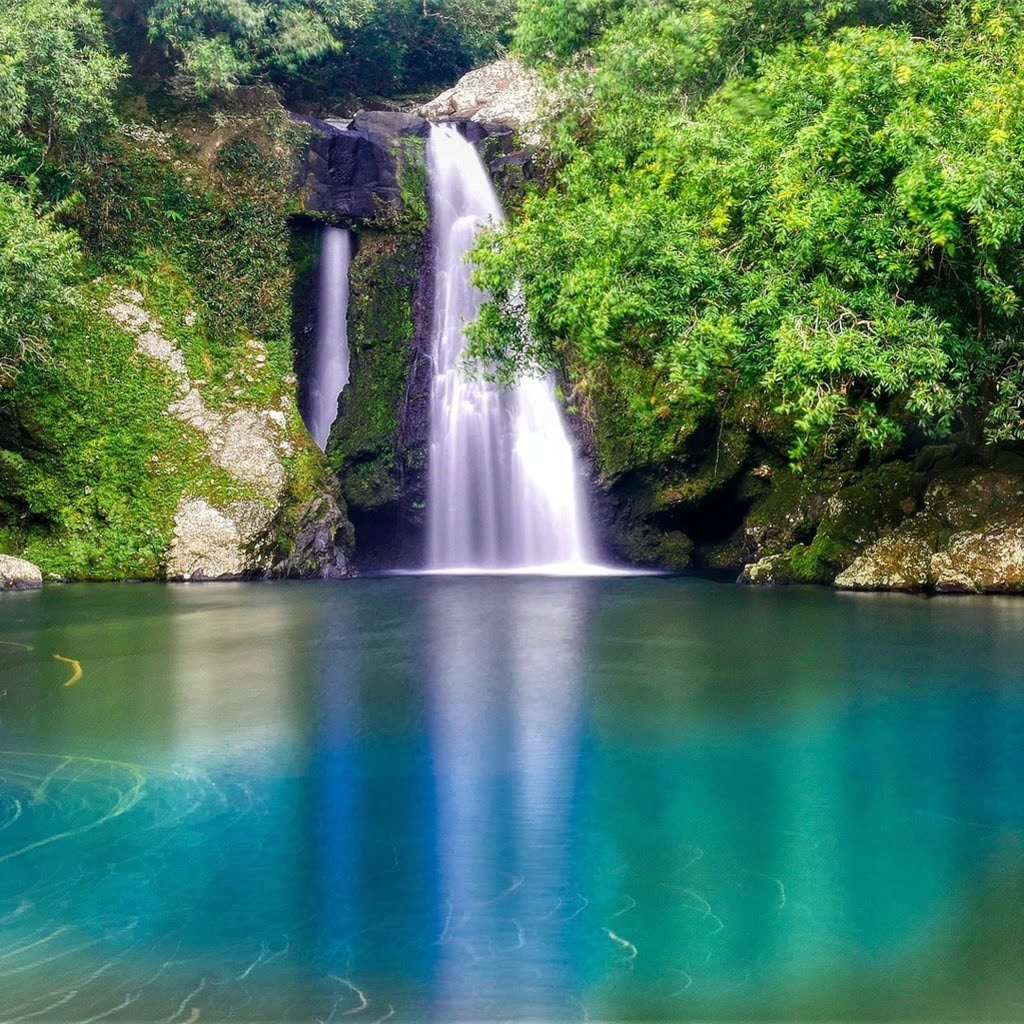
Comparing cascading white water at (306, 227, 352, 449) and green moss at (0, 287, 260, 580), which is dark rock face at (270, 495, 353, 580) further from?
cascading white water at (306, 227, 352, 449)

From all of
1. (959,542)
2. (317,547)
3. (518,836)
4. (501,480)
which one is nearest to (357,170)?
(501,480)

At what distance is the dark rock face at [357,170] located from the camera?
24.6 meters

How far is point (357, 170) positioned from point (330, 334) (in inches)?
162

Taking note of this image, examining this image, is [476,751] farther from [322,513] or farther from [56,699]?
[322,513]

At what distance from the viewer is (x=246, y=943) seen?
14.8 ft

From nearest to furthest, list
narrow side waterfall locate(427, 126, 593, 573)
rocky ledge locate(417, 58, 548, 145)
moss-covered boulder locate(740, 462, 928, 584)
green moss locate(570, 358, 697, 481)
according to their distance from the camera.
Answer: moss-covered boulder locate(740, 462, 928, 584)
green moss locate(570, 358, 697, 481)
narrow side waterfall locate(427, 126, 593, 573)
rocky ledge locate(417, 58, 548, 145)

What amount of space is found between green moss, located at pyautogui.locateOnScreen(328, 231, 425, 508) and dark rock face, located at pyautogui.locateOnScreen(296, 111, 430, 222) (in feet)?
2.38

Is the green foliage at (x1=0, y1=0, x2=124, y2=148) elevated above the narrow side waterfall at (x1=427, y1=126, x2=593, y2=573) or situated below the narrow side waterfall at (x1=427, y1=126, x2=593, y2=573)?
above

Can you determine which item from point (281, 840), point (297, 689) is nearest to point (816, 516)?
point (297, 689)

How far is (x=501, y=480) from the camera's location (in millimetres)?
23125

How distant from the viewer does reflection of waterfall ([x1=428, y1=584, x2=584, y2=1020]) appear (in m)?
4.21

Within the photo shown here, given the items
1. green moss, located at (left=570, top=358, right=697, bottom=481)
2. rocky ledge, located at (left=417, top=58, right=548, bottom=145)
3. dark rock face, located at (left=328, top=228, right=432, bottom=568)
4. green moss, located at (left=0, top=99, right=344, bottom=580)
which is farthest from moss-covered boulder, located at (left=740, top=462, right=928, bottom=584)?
rocky ledge, located at (left=417, top=58, right=548, bottom=145)

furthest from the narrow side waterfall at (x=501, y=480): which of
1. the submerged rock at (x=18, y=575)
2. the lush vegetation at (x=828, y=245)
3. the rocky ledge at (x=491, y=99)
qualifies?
the submerged rock at (x=18, y=575)

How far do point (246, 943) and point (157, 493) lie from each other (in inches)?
700
